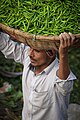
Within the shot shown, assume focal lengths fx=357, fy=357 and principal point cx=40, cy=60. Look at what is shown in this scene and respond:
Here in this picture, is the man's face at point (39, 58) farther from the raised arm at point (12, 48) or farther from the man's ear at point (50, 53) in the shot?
the raised arm at point (12, 48)

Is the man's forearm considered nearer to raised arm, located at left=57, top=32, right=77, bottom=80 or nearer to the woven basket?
raised arm, located at left=57, top=32, right=77, bottom=80

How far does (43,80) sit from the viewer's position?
3.46 meters

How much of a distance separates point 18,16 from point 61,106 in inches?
39.1

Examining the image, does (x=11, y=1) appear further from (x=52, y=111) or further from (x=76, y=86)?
(x=76, y=86)

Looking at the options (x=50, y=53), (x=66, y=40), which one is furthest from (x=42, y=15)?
(x=66, y=40)

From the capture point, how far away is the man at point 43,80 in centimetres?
323

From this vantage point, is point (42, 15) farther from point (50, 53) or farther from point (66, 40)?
point (66, 40)

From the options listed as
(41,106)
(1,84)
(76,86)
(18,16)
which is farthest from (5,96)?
(18,16)

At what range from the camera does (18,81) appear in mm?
5676

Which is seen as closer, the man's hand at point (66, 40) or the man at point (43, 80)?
the man's hand at point (66, 40)

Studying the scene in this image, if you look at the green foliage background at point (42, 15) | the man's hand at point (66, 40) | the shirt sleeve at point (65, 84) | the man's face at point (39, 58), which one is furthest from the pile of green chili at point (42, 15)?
the shirt sleeve at point (65, 84)

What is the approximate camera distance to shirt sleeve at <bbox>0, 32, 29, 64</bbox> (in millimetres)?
3675

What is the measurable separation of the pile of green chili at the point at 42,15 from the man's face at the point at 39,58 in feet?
0.82

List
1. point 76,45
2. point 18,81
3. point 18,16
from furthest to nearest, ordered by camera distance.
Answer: point 18,81 < point 18,16 < point 76,45
